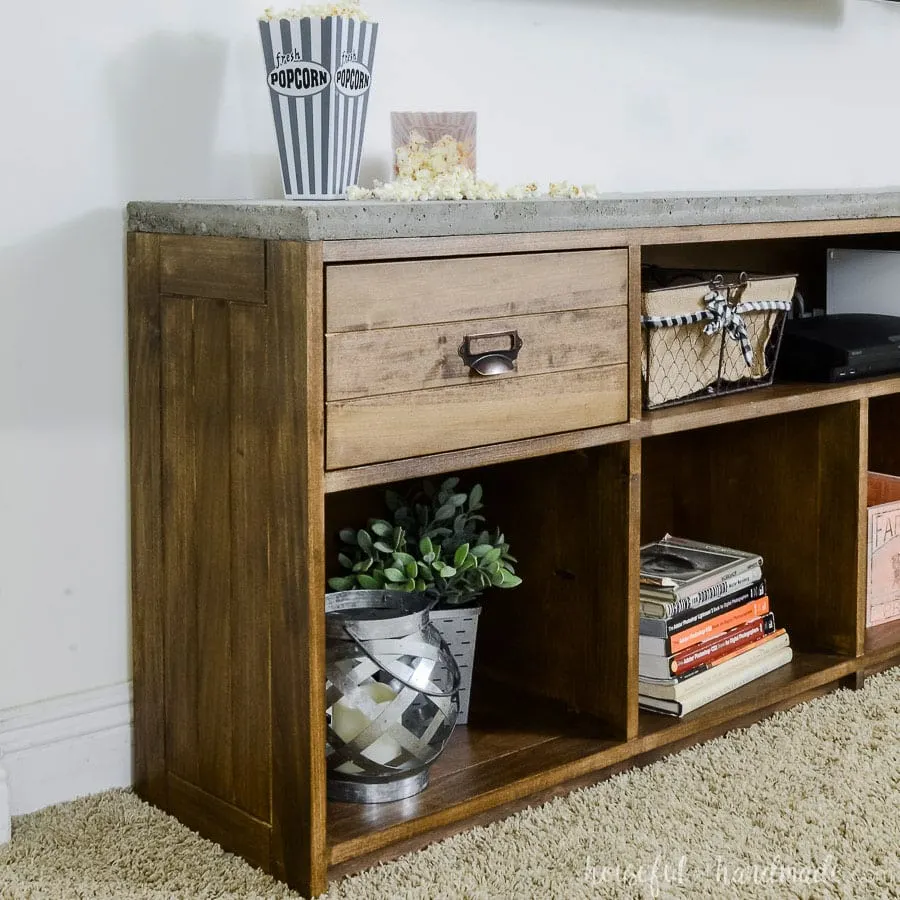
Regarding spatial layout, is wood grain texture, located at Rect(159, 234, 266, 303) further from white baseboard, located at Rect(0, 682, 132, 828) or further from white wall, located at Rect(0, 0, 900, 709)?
white baseboard, located at Rect(0, 682, 132, 828)

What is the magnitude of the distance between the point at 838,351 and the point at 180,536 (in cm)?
103

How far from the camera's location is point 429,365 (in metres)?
1.37

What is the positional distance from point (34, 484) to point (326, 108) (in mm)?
584

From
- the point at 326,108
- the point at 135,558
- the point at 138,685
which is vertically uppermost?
the point at 326,108

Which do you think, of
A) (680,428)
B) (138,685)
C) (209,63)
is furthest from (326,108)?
(138,685)

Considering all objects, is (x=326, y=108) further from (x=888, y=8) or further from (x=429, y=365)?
(x=888, y=8)

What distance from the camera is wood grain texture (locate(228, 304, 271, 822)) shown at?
133 cm

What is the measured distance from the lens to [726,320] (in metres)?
1.77

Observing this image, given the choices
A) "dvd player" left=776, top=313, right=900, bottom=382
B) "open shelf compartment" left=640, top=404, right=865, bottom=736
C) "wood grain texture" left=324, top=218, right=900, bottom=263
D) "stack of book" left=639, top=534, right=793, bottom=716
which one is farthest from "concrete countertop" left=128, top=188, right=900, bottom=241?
"stack of book" left=639, top=534, right=793, bottom=716

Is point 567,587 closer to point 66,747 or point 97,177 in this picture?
point 66,747

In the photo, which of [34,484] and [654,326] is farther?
[654,326]

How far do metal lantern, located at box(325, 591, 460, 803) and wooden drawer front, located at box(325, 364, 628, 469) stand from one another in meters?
0.22

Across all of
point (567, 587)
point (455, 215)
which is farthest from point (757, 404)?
point (455, 215)

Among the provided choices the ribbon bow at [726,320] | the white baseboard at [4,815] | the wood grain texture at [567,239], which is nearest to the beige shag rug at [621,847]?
the white baseboard at [4,815]
